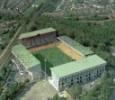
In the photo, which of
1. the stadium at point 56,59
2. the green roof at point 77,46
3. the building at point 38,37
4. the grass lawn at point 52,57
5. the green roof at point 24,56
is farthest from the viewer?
the building at point 38,37

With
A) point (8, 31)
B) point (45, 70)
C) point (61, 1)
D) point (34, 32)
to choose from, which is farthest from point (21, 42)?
point (61, 1)

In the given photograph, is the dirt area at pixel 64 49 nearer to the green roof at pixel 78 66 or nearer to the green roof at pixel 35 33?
the green roof at pixel 35 33

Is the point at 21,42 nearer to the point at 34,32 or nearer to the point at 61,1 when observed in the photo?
the point at 34,32

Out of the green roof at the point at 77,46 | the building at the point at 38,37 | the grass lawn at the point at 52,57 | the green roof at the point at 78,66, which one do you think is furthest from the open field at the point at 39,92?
the building at the point at 38,37

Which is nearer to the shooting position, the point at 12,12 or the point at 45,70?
the point at 45,70

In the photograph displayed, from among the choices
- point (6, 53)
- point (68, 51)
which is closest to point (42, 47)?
point (68, 51)

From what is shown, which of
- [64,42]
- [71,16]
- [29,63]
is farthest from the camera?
[71,16]

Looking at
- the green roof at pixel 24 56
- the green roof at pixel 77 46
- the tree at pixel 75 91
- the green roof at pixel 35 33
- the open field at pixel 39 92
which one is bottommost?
the open field at pixel 39 92
